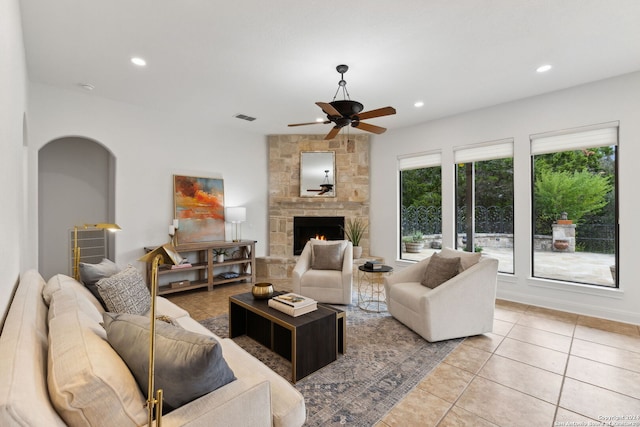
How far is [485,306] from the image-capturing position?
305 cm

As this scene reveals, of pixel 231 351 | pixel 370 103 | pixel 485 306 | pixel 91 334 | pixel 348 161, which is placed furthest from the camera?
pixel 348 161

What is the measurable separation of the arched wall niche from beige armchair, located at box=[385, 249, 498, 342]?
430 centimetres

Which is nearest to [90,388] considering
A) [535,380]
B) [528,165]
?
[535,380]

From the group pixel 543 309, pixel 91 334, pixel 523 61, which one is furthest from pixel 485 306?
pixel 91 334

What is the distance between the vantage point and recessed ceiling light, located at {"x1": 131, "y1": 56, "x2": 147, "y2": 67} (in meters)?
3.07

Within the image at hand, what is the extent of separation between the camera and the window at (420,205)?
5.22m

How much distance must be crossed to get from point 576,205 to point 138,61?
551 centimetres

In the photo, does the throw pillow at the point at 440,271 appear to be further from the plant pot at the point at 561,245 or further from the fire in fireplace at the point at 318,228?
the fire in fireplace at the point at 318,228

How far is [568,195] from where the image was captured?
4.03 metres

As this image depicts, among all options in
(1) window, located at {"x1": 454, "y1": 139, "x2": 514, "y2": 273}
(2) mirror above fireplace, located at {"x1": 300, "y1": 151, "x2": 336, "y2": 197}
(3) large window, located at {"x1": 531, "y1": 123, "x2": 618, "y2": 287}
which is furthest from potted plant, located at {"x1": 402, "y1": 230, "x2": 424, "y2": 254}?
(3) large window, located at {"x1": 531, "y1": 123, "x2": 618, "y2": 287}

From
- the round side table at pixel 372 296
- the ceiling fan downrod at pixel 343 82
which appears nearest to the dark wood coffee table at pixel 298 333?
the round side table at pixel 372 296

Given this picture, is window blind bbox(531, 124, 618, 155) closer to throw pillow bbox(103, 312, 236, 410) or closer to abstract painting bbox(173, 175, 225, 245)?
throw pillow bbox(103, 312, 236, 410)

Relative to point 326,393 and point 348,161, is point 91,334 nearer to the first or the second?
point 326,393

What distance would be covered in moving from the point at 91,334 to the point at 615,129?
5.19 meters
